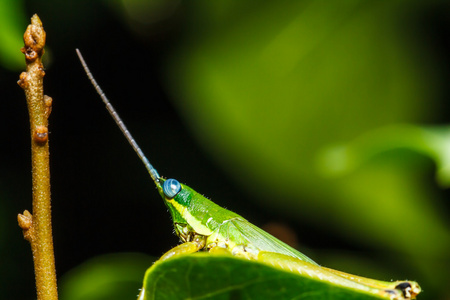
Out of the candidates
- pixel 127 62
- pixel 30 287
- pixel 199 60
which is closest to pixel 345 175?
pixel 199 60

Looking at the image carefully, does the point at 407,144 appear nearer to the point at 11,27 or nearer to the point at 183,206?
the point at 183,206

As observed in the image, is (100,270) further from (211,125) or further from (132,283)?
(211,125)

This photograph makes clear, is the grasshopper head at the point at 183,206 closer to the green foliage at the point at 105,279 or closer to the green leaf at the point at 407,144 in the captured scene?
the green foliage at the point at 105,279

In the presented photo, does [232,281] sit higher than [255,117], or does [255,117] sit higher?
[255,117]

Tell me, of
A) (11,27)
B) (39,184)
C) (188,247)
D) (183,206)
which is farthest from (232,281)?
(11,27)

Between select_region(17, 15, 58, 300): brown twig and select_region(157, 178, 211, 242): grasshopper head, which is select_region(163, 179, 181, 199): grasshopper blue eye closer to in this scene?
select_region(157, 178, 211, 242): grasshopper head

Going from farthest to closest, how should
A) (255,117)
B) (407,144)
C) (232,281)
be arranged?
(255,117) < (407,144) < (232,281)
